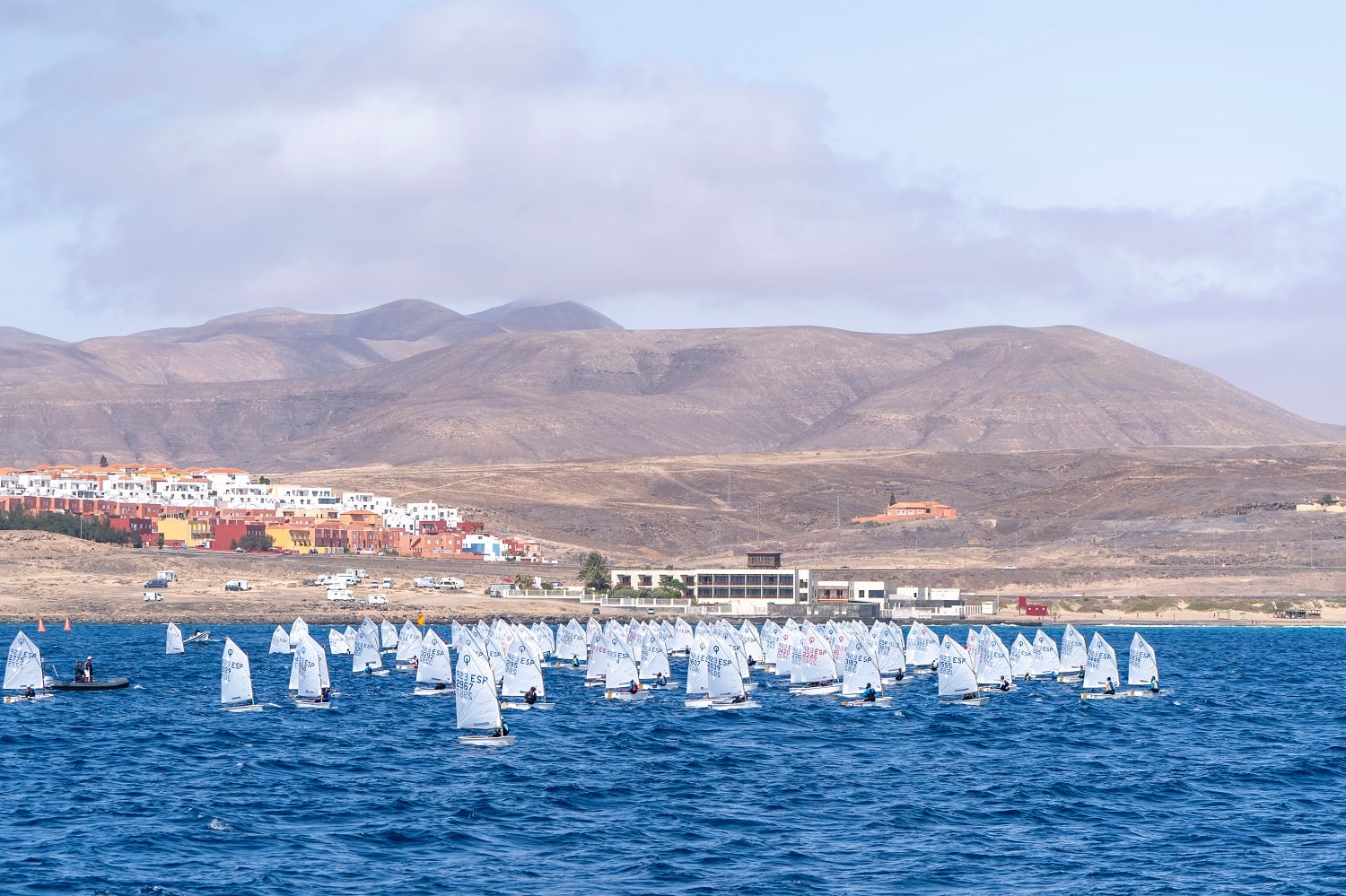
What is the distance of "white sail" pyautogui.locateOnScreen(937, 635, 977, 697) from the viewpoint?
8644 centimetres

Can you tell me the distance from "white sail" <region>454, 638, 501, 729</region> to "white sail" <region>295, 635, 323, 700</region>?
55.9 ft

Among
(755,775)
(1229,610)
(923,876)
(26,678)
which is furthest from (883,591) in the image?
(923,876)

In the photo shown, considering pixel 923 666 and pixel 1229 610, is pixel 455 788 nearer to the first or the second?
pixel 923 666

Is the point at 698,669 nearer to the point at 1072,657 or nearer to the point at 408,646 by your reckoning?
the point at 1072,657

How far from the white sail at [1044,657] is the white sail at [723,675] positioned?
26791 mm

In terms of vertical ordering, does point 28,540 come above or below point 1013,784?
above

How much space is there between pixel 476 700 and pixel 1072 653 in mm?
51847

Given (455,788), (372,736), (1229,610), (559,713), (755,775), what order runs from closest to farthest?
(455,788) → (755,775) → (372,736) → (559,713) → (1229,610)

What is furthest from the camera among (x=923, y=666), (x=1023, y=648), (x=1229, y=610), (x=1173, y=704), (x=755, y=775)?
(x=1229, y=610)

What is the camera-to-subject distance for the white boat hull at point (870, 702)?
87125 mm

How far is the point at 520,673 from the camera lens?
3319 inches

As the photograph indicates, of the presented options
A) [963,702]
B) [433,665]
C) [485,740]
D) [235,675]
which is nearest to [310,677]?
[235,675]

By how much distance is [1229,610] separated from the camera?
198125 mm

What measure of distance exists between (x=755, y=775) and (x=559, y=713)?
23.0 m
